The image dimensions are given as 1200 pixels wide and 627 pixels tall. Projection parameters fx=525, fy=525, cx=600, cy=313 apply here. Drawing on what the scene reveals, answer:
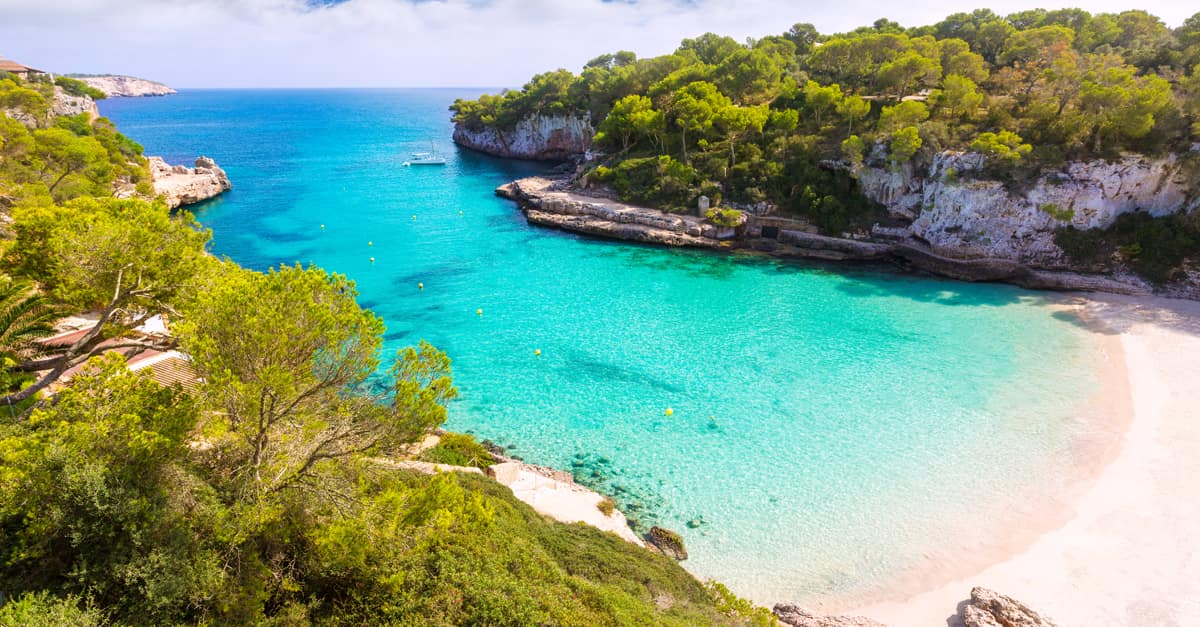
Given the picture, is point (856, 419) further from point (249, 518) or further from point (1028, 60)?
point (1028, 60)

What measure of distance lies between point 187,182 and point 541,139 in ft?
129

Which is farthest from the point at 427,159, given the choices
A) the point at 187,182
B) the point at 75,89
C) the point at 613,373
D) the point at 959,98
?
the point at 959,98

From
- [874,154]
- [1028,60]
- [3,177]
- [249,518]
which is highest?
[1028,60]

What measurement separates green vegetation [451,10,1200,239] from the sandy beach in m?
19.2

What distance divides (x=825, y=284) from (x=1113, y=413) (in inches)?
591

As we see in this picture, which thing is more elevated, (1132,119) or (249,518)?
(1132,119)

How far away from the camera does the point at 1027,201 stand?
32.6 meters

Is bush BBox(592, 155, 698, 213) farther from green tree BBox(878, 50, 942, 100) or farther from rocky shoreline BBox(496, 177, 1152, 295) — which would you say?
green tree BBox(878, 50, 942, 100)

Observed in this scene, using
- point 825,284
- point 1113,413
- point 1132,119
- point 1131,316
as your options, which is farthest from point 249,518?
point 1132,119

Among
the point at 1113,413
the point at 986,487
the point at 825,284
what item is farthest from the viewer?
the point at 825,284

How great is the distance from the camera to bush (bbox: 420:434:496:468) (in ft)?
51.5

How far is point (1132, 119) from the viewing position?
99.6 feet

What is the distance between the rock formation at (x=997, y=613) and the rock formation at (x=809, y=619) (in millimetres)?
2086

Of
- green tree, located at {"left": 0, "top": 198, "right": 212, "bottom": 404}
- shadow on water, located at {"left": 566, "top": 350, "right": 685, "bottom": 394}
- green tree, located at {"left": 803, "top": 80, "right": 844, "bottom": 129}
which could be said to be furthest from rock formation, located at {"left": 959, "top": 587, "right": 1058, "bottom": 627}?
green tree, located at {"left": 803, "top": 80, "right": 844, "bottom": 129}
